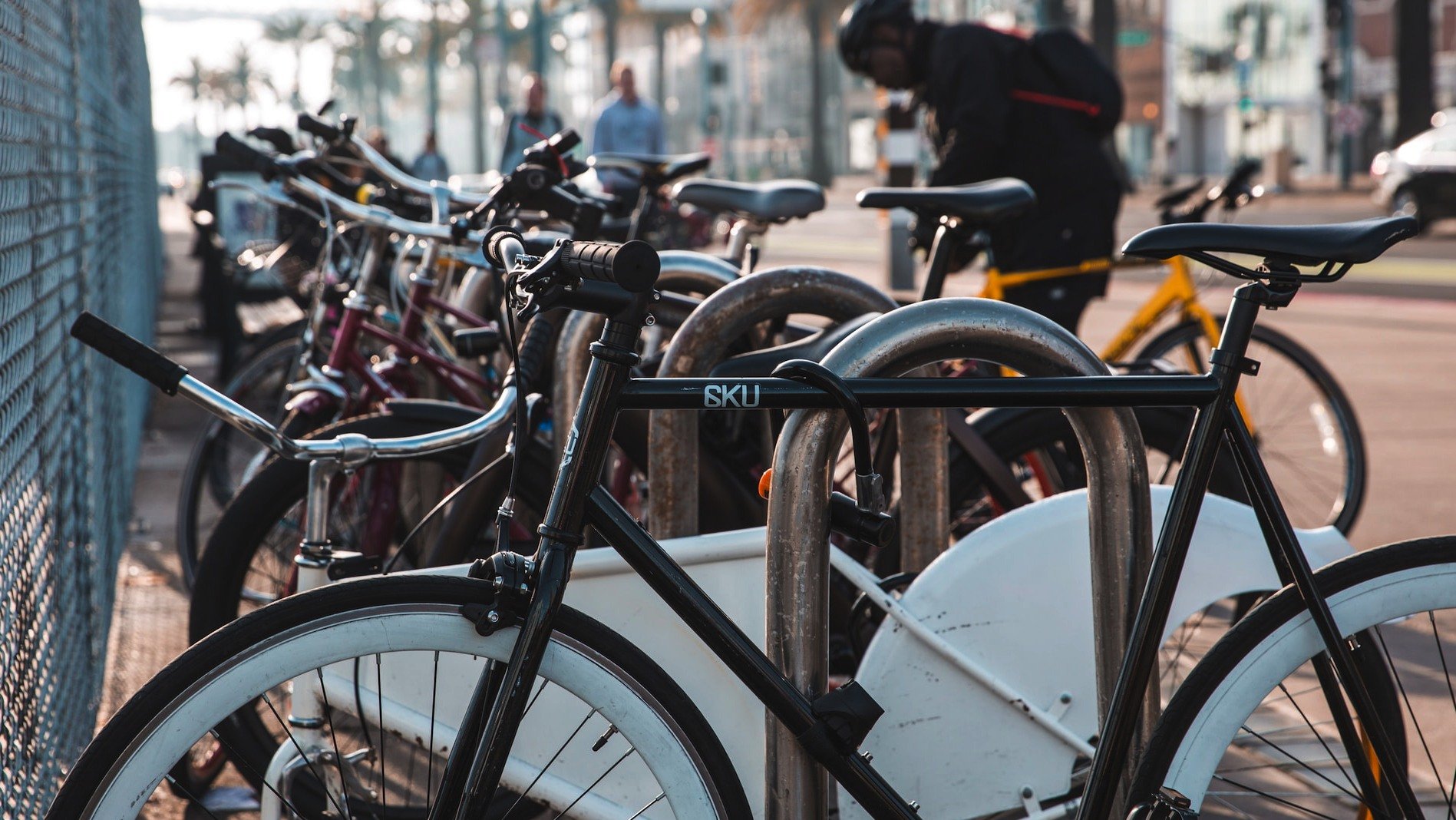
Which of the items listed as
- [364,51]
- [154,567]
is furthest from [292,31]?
[154,567]

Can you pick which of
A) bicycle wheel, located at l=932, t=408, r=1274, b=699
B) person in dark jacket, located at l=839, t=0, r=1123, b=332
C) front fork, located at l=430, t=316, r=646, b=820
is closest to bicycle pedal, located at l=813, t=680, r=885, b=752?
front fork, located at l=430, t=316, r=646, b=820

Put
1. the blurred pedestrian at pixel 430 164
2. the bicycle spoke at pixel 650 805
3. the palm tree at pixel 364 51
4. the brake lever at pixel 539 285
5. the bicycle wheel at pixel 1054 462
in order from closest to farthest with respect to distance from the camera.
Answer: the brake lever at pixel 539 285, the bicycle spoke at pixel 650 805, the bicycle wheel at pixel 1054 462, the blurred pedestrian at pixel 430 164, the palm tree at pixel 364 51

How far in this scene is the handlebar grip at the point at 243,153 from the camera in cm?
369

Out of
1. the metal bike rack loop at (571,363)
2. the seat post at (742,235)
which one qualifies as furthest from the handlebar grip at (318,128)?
the metal bike rack loop at (571,363)

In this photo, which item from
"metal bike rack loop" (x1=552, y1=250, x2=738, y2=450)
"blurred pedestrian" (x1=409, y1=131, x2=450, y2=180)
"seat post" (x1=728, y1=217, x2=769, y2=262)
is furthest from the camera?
"blurred pedestrian" (x1=409, y1=131, x2=450, y2=180)

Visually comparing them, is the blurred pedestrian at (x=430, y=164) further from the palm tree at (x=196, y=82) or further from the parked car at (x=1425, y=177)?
the palm tree at (x=196, y=82)

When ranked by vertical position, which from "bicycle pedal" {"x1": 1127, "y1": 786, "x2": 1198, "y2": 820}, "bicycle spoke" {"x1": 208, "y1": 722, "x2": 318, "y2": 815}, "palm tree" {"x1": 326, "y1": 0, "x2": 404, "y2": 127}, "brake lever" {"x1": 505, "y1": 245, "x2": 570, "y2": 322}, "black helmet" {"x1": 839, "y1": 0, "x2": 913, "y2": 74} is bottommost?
"bicycle pedal" {"x1": 1127, "y1": 786, "x2": 1198, "y2": 820}

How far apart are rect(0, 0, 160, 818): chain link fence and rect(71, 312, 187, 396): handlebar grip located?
55cm

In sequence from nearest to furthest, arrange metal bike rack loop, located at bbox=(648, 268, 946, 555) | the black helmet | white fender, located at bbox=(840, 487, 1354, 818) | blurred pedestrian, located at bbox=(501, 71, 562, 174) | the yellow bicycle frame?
white fender, located at bbox=(840, 487, 1354, 818) < metal bike rack loop, located at bbox=(648, 268, 946, 555) < the yellow bicycle frame < the black helmet < blurred pedestrian, located at bbox=(501, 71, 562, 174)

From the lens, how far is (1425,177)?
20719 mm

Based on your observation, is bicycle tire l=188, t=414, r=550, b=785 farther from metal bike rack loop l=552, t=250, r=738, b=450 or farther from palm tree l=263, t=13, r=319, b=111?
palm tree l=263, t=13, r=319, b=111

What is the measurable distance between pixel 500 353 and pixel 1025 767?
1657mm

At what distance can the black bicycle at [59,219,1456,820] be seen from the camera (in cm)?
173

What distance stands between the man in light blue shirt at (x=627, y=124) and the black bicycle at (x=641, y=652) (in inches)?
372
